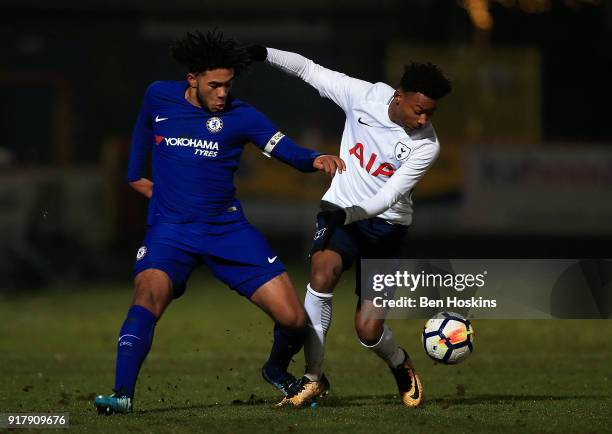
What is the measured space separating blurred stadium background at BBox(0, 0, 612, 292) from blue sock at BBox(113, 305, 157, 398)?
10.1m

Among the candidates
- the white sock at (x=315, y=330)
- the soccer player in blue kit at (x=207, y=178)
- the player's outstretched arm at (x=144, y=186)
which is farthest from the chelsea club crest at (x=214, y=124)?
the white sock at (x=315, y=330)

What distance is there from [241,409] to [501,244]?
15509 millimetres

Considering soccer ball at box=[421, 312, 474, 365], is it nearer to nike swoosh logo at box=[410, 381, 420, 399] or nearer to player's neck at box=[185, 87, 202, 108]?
nike swoosh logo at box=[410, 381, 420, 399]

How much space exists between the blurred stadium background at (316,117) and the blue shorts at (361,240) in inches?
376

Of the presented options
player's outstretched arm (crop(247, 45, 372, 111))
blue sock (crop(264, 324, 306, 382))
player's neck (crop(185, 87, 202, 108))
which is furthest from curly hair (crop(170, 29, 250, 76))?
blue sock (crop(264, 324, 306, 382))

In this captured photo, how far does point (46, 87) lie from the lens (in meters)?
36.3

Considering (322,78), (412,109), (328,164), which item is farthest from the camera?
(322,78)

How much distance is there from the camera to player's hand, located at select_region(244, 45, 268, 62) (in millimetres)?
9484

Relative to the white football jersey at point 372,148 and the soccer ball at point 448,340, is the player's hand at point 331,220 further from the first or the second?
→ the soccer ball at point 448,340

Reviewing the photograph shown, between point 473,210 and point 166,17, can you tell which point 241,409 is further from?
point 166,17

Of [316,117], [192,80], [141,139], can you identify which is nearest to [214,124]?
[192,80]

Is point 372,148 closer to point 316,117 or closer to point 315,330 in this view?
point 315,330

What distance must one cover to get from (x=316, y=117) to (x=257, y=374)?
2124cm

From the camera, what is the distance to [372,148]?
977 centimetres
